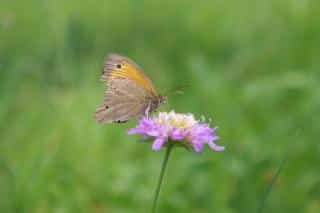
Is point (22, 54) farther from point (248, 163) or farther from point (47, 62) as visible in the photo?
point (248, 163)

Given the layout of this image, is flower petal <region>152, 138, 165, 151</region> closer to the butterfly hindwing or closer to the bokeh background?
the butterfly hindwing

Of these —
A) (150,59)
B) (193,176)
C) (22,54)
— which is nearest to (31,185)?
(193,176)

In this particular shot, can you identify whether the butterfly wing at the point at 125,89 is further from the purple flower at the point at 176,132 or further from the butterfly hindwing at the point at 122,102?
the purple flower at the point at 176,132

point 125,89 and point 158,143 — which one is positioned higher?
point 125,89

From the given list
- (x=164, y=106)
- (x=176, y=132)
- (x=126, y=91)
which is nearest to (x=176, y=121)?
(x=176, y=132)

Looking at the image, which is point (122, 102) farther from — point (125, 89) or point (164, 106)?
point (164, 106)

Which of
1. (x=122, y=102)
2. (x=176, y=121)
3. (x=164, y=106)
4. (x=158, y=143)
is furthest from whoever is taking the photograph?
(x=164, y=106)

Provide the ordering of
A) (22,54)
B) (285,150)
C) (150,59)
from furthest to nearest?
Answer: (150,59) → (22,54) → (285,150)

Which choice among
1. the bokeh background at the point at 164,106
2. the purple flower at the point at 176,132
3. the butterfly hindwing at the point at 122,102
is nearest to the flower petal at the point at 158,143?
the purple flower at the point at 176,132
